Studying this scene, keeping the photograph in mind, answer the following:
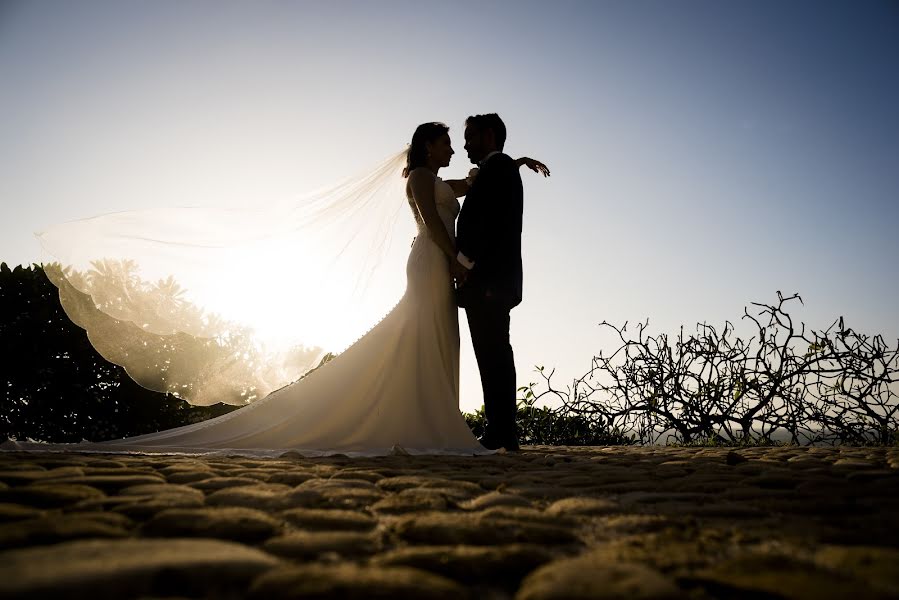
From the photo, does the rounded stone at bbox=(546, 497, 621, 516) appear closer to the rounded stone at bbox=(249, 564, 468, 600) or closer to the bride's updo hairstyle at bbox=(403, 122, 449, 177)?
the rounded stone at bbox=(249, 564, 468, 600)

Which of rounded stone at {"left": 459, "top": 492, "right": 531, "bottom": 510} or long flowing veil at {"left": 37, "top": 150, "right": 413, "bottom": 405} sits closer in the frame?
rounded stone at {"left": 459, "top": 492, "right": 531, "bottom": 510}

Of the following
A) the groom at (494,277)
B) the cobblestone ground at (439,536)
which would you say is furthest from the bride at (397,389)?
the cobblestone ground at (439,536)

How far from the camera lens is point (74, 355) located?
8086 millimetres

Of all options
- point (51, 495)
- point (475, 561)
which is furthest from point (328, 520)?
point (51, 495)

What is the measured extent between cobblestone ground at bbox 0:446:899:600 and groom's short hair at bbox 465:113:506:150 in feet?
10.2

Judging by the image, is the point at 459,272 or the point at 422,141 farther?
the point at 422,141

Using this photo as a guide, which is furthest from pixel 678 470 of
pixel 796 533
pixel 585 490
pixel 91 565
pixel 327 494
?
pixel 91 565

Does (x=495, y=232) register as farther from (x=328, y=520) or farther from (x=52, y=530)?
(x=52, y=530)

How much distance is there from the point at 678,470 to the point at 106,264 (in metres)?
4.17

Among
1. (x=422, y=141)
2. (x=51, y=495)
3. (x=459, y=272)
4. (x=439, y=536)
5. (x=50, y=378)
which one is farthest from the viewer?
(x=50, y=378)

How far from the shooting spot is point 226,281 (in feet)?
14.9

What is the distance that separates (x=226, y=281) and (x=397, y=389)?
67.8 inches

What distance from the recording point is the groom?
13.7 feet

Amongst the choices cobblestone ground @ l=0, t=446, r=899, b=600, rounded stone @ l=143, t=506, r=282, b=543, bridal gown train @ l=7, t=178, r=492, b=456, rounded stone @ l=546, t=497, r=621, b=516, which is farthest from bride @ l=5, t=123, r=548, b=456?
rounded stone @ l=143, t=506, r=282, b=543
